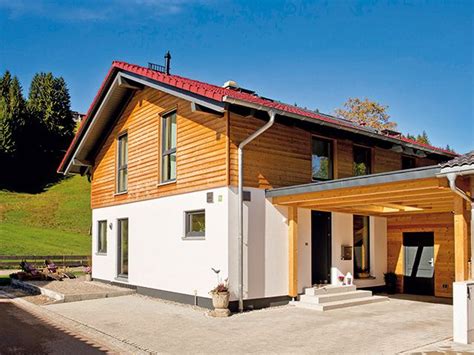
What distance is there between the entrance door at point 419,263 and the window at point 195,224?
6.33m

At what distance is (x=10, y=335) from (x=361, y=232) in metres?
9.44

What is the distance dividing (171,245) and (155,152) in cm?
273

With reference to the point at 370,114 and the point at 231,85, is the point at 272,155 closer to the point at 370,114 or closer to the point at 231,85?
the point at 231,85

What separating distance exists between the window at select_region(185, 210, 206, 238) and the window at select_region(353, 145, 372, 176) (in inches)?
195

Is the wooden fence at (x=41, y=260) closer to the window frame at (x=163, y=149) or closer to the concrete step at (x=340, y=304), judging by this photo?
the window frame at (x=163, y=149)

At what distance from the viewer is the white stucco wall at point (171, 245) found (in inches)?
443

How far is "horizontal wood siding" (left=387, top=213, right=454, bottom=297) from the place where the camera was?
1341 cm

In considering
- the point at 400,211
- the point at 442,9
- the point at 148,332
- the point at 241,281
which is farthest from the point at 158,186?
the point at 442,9

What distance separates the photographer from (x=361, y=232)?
560 inches

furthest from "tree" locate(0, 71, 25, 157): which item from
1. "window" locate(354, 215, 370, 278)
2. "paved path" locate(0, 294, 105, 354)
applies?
"window" locate(354, 215, 370, 278)

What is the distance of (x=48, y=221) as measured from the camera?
40656mm

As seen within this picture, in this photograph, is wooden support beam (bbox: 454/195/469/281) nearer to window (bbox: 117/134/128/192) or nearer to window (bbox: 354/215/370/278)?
window (bbox: 354/215/370/278)

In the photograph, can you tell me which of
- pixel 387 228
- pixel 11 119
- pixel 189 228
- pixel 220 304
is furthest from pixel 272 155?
pixel 11 119

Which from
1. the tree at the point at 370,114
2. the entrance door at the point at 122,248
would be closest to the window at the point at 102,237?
the entrance door at the point at 122,248
